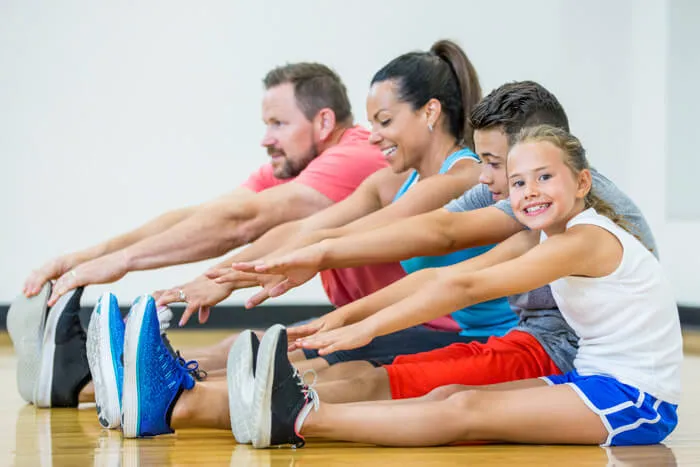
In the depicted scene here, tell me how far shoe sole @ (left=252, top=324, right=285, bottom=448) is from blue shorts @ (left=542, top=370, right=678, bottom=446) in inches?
24.9

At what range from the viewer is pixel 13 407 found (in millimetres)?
2893

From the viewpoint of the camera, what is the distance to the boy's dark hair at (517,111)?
8.03 ft

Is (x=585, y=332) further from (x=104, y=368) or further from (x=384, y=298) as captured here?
(x=104, y=368)

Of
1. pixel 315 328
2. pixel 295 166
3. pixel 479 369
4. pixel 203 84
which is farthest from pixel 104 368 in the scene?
pixel 203 84

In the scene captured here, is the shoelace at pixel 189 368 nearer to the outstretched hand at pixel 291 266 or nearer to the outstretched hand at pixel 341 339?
the outstretched hand at pixel 291 266

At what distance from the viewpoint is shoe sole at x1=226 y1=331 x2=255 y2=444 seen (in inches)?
81.8

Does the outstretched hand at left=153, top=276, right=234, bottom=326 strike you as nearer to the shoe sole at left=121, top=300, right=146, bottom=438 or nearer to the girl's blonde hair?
the shoe sole at left=121, top=300, right=146, bottom=438

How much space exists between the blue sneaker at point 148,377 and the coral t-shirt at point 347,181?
3.20 feet

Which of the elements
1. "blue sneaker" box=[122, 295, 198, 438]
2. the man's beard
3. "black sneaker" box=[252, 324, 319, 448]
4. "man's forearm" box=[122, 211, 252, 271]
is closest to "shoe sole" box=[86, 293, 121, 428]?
"blue sneaker" box=[122, 295, 198, 438]

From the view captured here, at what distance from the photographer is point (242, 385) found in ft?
6.83

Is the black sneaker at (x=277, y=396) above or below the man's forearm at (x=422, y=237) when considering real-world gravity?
below

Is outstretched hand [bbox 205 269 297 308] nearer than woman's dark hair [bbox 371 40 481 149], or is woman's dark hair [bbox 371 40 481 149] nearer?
outstretched hand [bbox 205 269 297 308]

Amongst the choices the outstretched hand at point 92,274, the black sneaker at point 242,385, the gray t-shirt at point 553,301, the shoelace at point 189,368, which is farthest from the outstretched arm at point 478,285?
the outstretched hand at point 92,274

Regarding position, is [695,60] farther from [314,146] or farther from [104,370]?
[104,370]
